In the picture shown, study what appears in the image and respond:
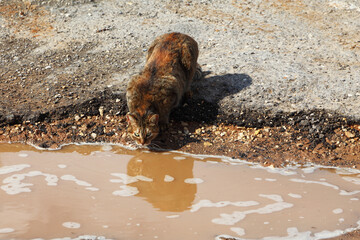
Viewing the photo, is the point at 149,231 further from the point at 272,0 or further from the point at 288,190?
the point at 272,0

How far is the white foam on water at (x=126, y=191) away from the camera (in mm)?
5602

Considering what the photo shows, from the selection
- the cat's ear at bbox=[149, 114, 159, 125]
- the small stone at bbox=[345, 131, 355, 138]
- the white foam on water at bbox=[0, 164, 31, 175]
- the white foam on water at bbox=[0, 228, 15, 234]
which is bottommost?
the white foam on water at bbox=[0, 228, 15, 234]

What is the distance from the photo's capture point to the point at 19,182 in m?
5.78

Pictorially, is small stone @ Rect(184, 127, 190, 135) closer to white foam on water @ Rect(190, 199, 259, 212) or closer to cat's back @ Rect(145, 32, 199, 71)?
cat's back @ Rect(145, 32, 199, 71)

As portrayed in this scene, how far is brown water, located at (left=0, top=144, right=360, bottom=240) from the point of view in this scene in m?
4.95

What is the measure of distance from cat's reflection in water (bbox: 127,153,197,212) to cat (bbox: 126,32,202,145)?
32 cm

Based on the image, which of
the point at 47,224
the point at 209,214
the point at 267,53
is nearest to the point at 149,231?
the point at 209,214

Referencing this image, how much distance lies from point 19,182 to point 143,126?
66.2 inches

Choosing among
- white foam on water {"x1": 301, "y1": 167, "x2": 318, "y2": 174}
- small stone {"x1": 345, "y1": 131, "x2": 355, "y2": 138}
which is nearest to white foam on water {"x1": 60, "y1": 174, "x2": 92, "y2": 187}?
white foam on water {"x1": 301, "y1": 167, "x2": 318, "y2": 174}

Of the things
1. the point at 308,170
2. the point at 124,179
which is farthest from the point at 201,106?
the point at 308,170

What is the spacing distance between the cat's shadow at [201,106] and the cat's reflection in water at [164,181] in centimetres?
36

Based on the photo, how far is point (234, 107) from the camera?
689cm

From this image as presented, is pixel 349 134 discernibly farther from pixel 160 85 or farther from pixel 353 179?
pixel 160 85

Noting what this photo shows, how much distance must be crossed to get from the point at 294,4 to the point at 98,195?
6295 mm
